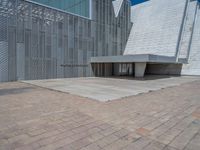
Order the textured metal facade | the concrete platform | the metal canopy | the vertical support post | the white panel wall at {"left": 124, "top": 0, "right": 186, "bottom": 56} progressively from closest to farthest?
1. the concrete platform
2. the textured metal facade
3. the metal canopy
4. the vertical support post
5. the white panel wall at {"left": 124, "top": 0, "right": 186, "bottom": 56}

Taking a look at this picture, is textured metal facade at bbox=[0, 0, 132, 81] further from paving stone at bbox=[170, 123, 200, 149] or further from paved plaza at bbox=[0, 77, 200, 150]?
paving stone at bbox=[170, 123, 200, 149]

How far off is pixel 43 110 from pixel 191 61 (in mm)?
24190

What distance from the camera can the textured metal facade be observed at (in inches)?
543

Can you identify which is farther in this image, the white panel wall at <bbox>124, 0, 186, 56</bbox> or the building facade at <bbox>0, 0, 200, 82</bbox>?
the white panel wall at <bbox>124, 0, 186, 56</bbox>

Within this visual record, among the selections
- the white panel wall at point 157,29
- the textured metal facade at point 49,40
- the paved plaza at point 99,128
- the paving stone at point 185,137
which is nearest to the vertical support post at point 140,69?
the textured metal facade at point 49,40

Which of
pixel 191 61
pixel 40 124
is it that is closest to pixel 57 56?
pixel 40 124

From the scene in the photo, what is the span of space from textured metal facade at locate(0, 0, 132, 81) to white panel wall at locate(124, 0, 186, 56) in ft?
21.1

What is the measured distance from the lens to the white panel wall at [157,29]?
2427 cm

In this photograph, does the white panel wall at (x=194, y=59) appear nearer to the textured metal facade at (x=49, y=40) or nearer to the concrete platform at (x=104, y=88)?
the textured metal facade at (x=49, y=40)

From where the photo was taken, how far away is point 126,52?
27125 millimetres

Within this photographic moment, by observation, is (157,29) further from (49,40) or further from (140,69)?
(49,40)

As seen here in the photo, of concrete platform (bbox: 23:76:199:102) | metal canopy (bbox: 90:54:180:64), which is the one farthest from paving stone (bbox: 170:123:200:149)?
metal canopy (bbox: 90:54:180:64)

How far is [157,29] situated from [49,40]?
18.8 m

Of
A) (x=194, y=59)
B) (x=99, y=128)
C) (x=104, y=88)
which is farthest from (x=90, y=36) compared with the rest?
(x=99, y=128)
